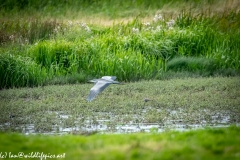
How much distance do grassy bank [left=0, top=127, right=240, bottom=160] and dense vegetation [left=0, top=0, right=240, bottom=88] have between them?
620 centimetres

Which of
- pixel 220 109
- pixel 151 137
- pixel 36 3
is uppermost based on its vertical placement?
pixel 151 137

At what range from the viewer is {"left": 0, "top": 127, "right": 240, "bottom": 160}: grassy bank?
5.76m

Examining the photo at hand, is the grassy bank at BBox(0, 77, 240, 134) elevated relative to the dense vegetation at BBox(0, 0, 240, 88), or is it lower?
elevated

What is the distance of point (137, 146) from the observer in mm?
6117

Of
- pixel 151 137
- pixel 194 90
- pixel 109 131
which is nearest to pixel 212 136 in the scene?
pixel 151 137

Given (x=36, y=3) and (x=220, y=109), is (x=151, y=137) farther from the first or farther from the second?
(x=36, y=3)

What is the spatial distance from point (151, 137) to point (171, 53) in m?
8.15

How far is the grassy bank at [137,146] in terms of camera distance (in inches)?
227

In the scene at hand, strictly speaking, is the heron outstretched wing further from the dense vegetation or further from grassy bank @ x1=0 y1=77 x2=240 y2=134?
the dense vegetation

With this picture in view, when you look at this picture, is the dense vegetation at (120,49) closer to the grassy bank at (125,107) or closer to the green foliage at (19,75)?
the green foliage at (19,75)

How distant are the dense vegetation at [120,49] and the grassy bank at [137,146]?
620cm

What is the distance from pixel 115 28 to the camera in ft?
56.2

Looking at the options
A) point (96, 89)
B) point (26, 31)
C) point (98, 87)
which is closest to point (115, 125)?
point (96, 89)

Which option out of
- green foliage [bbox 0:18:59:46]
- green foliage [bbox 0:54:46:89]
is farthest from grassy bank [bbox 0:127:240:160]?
green foliage [bbox 0:18:59:46]
